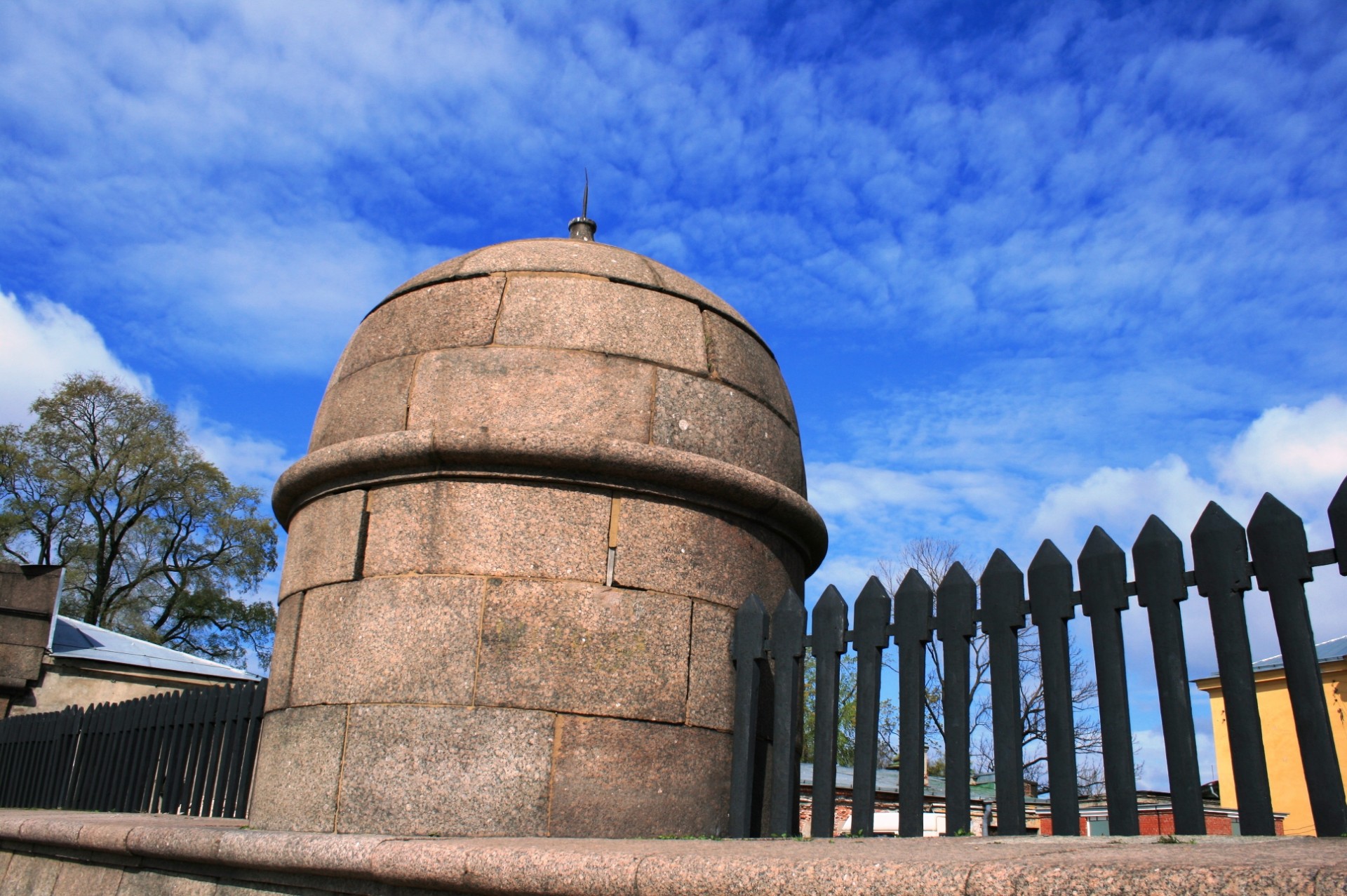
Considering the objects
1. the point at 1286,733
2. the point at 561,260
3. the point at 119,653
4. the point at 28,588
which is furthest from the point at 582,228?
the point at 1286,733

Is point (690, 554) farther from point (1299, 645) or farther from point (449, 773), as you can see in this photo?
point (1299, 645)

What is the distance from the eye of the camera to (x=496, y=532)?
364 cm

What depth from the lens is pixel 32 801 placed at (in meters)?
7.12

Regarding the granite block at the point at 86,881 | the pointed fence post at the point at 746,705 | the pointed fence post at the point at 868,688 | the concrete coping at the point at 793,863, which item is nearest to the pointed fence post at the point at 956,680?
the pointed fence post at the point at 868,688

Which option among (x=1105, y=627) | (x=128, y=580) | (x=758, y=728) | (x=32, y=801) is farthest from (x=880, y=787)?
(x=128, y=580)

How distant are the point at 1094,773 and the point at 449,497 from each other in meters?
21.3

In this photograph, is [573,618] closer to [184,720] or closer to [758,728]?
[758,728]

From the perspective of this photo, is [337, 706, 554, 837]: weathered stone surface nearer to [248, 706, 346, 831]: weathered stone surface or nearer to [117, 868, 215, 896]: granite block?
[248, 706, 346, 831]: weathered stone surface

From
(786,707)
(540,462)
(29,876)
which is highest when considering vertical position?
(540,462)

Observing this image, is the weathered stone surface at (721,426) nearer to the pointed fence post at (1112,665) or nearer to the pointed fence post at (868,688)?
the pointed fence post at (868,688)

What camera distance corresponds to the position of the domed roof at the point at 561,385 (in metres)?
3.73

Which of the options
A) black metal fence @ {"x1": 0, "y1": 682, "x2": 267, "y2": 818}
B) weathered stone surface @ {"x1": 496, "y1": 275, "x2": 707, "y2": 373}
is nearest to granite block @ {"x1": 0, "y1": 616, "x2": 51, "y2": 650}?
black metal fence @ {"x1": 0, "y1": 682, "x2": 267, "y2": 818}

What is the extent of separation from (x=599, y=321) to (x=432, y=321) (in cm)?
74

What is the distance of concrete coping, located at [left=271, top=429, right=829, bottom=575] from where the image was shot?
3.64 metres
